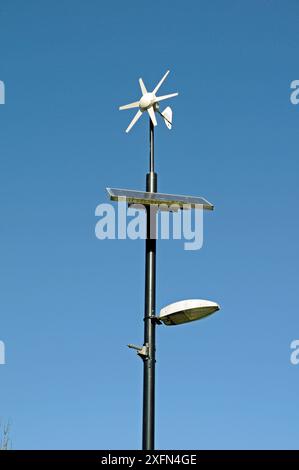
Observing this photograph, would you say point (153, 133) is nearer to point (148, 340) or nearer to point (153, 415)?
point (148, 340)

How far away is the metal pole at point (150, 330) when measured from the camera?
978 centimetres

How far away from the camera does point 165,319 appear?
35.2 feet

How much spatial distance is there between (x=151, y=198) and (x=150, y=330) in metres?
2.03

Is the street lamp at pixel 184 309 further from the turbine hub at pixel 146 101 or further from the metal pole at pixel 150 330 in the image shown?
the turbine hub at pixel 146 101

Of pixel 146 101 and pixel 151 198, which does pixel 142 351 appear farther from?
pixel 146 101

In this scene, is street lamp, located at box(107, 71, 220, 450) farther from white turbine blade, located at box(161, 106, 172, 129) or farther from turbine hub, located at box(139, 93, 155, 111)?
white turbine blade, located at box(161, 106, 172, 129)

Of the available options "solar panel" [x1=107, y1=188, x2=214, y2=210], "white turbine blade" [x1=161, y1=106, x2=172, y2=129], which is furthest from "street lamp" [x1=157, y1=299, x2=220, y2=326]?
"white turbine blade" [x1=161, y1=106, x2=172, y2=129]

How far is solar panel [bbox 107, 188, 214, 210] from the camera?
11172 mm

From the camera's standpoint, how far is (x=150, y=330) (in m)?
10.7

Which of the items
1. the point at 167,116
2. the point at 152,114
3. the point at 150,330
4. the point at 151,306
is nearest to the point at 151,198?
the point at 151,306
